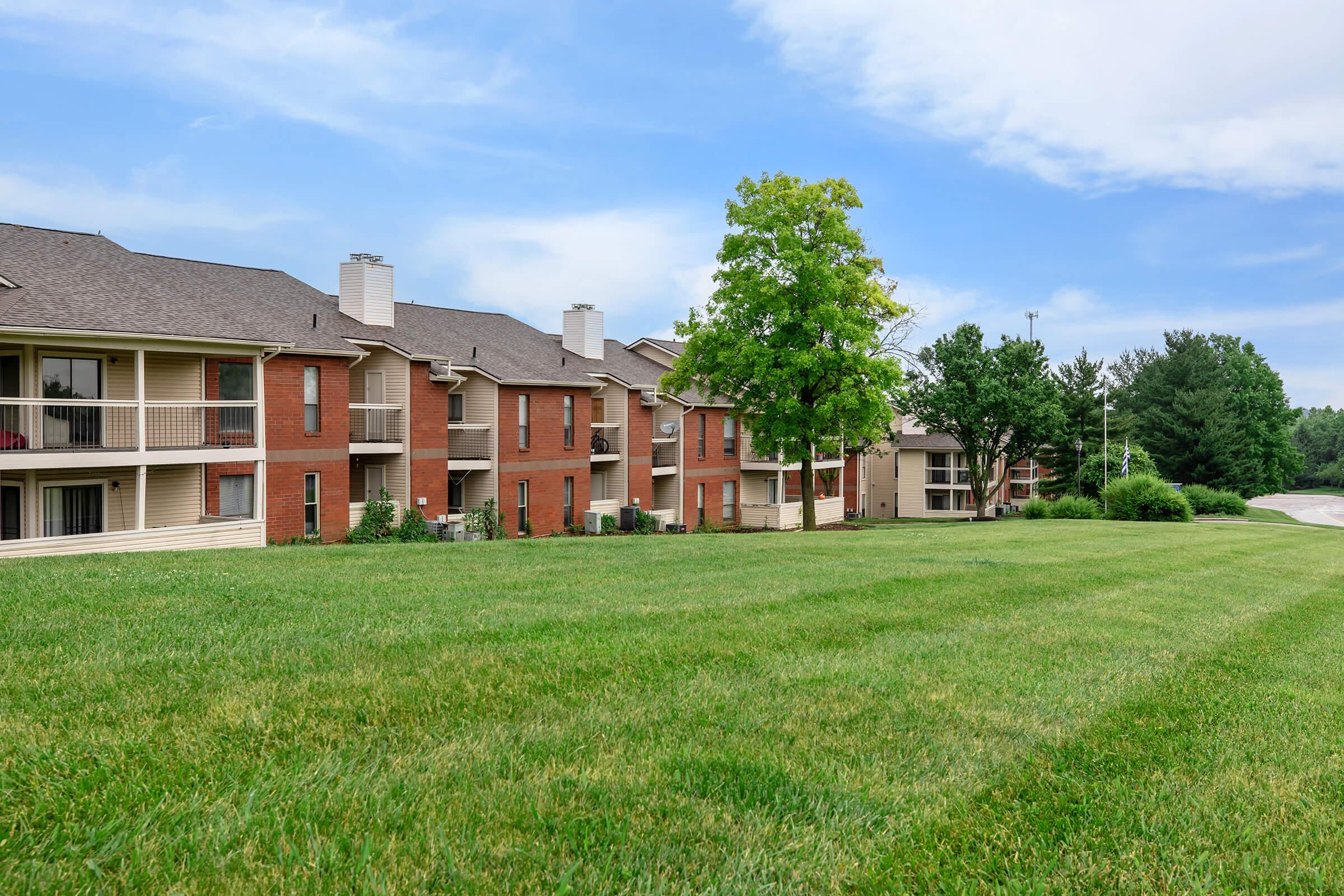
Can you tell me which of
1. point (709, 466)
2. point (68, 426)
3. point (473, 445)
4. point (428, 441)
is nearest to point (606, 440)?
point (709, 466)

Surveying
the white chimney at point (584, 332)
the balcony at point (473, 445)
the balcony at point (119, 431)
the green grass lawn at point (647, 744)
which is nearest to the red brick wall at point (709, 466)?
the white chimney at point (584, 332)

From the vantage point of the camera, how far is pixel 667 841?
3895 millimetres

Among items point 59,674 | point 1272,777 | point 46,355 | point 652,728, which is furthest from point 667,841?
point 46,355

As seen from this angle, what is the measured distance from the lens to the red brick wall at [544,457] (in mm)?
32469

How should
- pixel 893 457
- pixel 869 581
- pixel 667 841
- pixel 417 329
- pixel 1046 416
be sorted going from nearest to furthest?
1. pixel 667 841
2. pixel 869 581
3. pixel 417 329
4. pixel 1046 416
5. pixel 893 457

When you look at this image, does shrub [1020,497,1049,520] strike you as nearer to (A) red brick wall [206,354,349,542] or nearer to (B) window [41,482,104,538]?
(A) red brick wall [206,354,349,542]

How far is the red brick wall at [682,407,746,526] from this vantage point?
138ft

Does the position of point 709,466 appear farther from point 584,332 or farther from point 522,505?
point 522,505

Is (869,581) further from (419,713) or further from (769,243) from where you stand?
(769,243)

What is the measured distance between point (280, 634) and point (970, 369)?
172 feet

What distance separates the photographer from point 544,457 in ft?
111

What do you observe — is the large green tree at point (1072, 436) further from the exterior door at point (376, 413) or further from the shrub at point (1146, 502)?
the exterior door at point (376, 413)

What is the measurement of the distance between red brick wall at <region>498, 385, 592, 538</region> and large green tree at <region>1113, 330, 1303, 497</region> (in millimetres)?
48698

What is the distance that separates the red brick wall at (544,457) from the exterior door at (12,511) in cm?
1410
